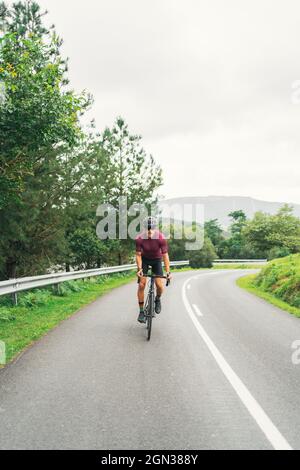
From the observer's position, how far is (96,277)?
2200 cm

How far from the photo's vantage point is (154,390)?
4867 mm

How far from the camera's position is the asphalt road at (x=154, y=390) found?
11.9 ft

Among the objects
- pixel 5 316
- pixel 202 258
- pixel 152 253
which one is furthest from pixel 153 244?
pixel 202 258

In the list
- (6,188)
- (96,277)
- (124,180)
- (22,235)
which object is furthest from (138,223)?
(6,188)

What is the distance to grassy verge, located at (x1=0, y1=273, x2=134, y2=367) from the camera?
24.8 ft

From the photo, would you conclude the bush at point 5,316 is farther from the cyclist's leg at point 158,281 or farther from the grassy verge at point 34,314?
the cyclist's leg at point 158,281

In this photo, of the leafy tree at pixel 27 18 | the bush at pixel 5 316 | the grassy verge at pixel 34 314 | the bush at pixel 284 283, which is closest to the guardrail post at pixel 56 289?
the grassy verge at pixel 34 314

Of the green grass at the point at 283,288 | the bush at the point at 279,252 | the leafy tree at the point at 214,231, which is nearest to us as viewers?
the green grass at the point at 283,288

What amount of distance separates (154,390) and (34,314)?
6318 millimetres

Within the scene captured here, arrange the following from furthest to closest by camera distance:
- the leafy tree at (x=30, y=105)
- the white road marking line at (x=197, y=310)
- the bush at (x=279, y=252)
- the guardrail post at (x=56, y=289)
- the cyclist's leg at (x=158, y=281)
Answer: the bush at (x=279, y=252)
the guardrail post at (x=56, y=289)
the white road marking line at (x=197, y=310)
the leafy tree at (x=30, y=105)
the cyclist's leg at (x=158, y=281)

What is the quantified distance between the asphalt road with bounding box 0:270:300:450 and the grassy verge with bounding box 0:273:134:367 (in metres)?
0.34

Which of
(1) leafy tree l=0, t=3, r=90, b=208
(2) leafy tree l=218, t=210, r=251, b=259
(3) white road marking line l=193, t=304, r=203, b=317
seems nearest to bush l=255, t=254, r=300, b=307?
(3) white road marking line l=193, t=304, r=203, b=317

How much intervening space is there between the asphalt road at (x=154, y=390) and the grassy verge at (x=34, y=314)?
340mm
